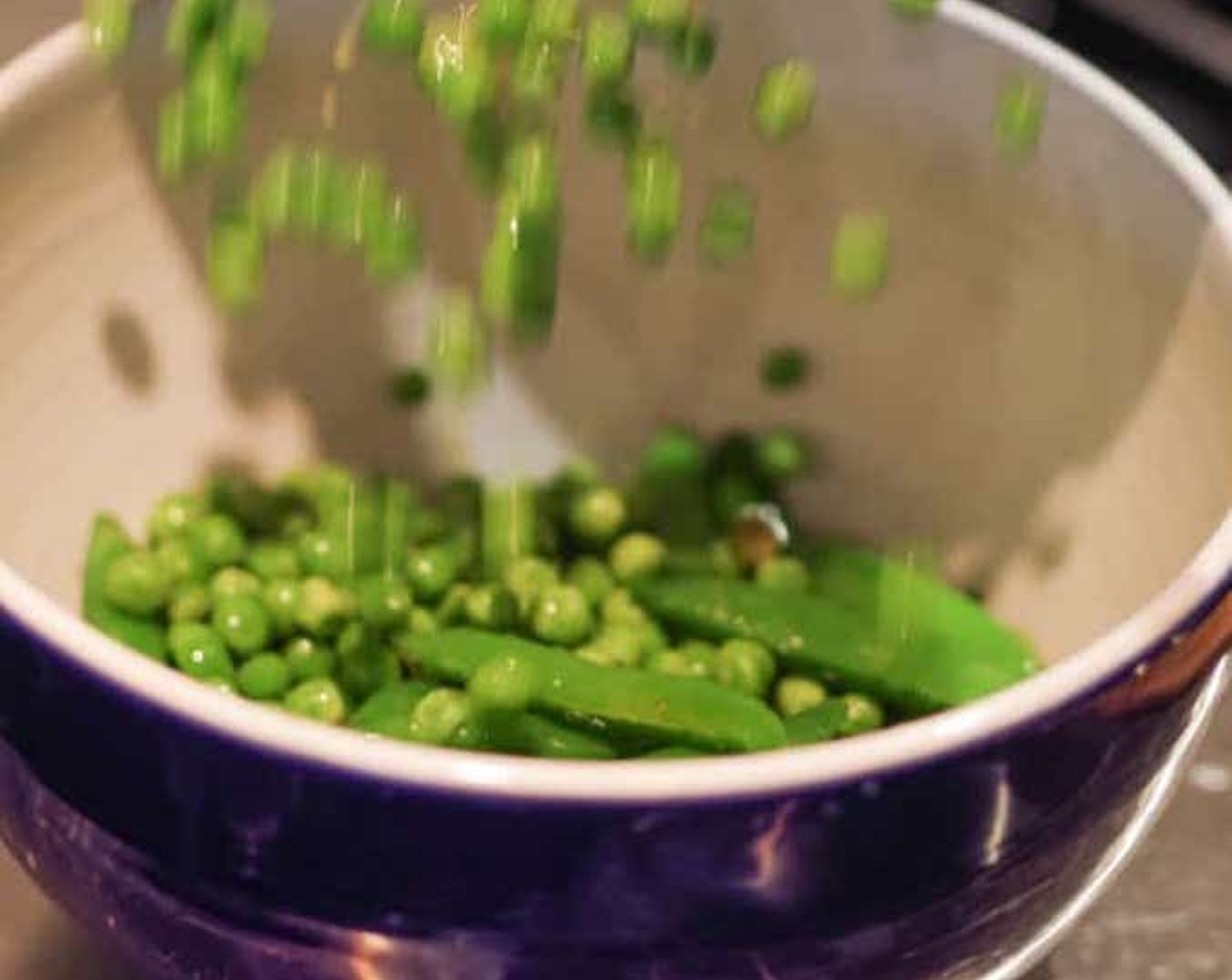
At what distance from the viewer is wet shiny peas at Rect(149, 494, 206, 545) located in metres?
0.94

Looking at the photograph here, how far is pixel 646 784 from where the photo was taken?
1.89 ft

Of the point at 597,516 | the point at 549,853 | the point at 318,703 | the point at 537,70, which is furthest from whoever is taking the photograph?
the point at 597,516

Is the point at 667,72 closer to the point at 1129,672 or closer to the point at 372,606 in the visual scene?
the point at 372,606

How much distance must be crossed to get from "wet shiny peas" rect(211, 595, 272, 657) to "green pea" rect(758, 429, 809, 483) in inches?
9.3

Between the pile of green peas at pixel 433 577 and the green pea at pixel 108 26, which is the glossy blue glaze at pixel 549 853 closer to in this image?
the pile of green peas at pixel 433 577

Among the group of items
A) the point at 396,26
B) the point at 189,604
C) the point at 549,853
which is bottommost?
the point at 189,604

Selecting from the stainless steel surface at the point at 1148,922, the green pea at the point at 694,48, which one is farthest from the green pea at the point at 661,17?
the stainless steel surface at the point at 1148,922

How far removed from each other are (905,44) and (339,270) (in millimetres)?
265

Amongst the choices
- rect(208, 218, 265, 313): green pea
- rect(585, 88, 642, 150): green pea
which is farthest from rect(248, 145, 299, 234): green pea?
rect(585, 88, 642, 150): green pea

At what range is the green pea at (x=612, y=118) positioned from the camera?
2.59 feet

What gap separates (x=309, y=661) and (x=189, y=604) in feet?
0.19

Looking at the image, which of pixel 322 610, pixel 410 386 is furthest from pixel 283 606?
pixel 410 386

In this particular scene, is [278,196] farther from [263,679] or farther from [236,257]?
[263,679]

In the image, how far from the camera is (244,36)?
2.67ft
